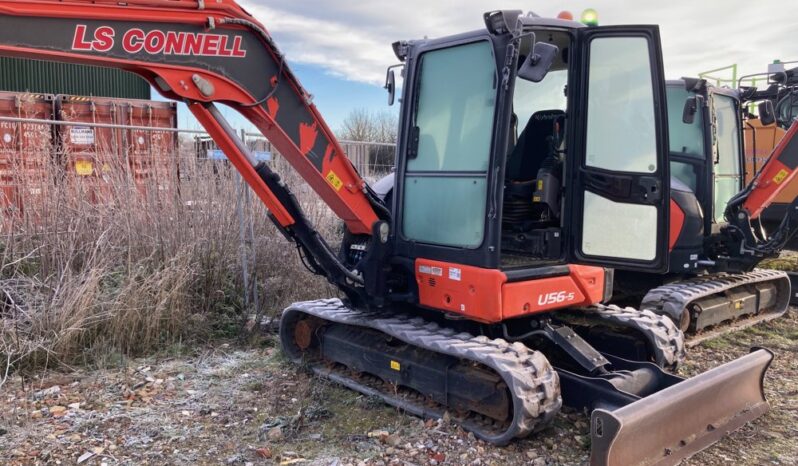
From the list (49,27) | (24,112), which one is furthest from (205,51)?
(24,112)

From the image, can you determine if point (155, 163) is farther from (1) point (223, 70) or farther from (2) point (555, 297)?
(2) point (555, 297)

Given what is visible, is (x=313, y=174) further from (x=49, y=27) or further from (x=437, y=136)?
(x=49, y=27)

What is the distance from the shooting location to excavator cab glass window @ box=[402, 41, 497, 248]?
3930mm

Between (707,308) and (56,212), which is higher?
(56,212)

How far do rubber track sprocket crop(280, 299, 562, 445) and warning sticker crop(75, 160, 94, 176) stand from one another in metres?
3.17

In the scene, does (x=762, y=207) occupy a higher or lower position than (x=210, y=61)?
lower

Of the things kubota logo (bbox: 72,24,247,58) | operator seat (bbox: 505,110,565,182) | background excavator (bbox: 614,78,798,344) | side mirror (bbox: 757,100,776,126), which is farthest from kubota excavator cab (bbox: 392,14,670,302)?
side mirror (bbox: 757,100,776,126)

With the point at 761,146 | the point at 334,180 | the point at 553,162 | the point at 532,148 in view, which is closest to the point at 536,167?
the point at 532,148

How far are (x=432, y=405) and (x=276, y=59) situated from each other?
7.94 ft

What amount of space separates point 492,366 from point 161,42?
8.46ft

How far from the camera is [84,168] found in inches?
247

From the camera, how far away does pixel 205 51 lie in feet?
12.2

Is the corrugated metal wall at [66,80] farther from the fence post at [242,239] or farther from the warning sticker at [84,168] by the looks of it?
the fence post at [242,239]

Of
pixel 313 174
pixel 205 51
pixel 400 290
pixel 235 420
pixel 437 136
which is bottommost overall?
pixel 235 420
